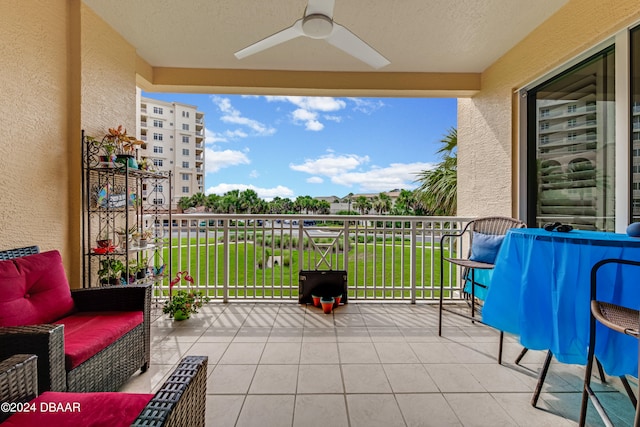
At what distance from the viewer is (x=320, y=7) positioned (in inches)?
69.2

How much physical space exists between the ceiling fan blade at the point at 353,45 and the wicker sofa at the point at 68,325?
2177 mm

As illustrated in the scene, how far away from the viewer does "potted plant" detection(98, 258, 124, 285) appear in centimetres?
243

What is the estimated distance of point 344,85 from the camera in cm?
350

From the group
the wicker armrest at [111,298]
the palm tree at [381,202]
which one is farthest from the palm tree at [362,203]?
the wicker armrest at [111,298]

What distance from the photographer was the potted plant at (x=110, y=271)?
95.8 inches

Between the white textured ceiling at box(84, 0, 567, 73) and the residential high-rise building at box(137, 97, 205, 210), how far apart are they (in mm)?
25425

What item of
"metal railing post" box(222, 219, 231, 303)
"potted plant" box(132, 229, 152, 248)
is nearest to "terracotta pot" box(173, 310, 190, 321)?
"metal railing post" box(222, 219, 231, 303)

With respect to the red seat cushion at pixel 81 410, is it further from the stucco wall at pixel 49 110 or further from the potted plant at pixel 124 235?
the potted plant at pixel 124 235

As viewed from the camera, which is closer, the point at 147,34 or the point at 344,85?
the point at 147,34

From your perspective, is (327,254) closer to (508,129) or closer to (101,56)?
(508,129)

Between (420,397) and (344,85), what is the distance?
3.22 m

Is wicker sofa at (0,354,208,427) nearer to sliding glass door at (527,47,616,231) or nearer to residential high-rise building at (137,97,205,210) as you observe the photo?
sliding glass door at (527,47,616,231)

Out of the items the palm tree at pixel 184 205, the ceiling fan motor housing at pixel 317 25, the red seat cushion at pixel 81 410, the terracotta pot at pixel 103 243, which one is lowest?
the red seat cushion at pixel 81 410

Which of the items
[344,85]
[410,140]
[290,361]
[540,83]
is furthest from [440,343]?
[410,140]
